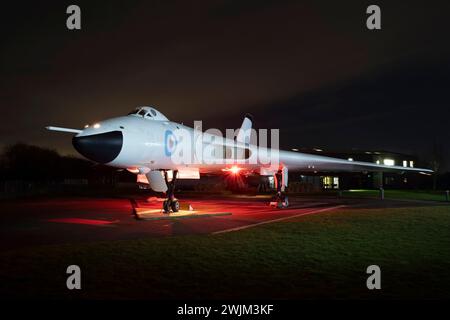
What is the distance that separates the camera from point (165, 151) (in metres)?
14.1

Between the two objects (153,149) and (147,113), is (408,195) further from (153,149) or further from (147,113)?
(153,149)

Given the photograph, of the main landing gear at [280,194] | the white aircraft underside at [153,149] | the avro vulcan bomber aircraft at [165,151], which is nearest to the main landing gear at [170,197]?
the avro vulcan bomber aircraft at [165,151]

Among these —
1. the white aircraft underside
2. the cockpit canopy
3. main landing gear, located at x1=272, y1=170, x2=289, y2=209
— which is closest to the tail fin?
main landing gear, located at x1=272, y1=170, x2=289, y2=209

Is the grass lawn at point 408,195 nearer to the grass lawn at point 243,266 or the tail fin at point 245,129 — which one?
the tail fin at point 245,129

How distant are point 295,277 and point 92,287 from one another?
3.63m

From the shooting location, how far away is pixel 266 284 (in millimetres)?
6570

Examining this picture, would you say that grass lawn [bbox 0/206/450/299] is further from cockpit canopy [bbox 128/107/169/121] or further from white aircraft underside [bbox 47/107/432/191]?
cockpit canopy [bbox 128/107/169/121]

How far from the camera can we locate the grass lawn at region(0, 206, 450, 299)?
20.3 ft

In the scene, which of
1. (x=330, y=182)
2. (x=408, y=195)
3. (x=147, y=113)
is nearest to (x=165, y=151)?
(x=147, y=113)

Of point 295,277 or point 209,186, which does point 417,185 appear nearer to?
point 209,186

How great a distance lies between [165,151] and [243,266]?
7306 millimetres

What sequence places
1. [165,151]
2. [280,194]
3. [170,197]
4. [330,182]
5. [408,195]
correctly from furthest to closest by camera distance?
1. [330,182]
2. [408,195]
3. [280,194]
4. [170,197]
5. [165,151]
